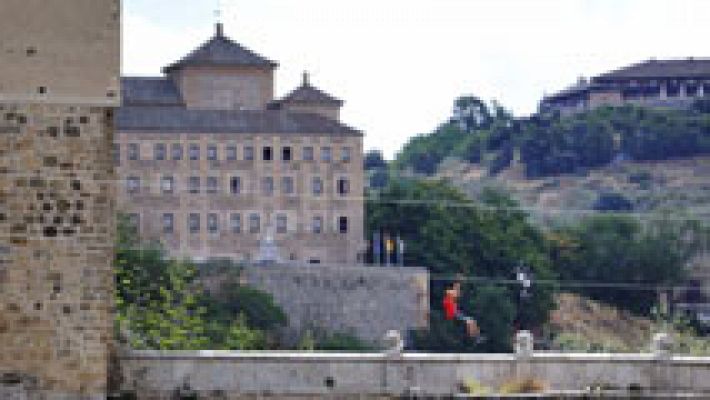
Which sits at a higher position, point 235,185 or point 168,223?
point 235,185

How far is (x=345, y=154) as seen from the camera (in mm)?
119125

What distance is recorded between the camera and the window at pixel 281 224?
117750mm

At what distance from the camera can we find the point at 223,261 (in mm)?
99250

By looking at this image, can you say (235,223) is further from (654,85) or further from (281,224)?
(654,85)

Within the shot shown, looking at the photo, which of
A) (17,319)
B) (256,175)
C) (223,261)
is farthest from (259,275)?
(17,319)

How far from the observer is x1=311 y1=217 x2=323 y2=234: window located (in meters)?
118

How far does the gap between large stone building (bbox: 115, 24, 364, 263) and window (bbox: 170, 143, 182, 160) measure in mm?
40

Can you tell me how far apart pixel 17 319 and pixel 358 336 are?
74019 millimetres

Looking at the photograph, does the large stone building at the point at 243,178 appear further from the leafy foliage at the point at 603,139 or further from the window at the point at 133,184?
the leafy foliage at the point at 603,139

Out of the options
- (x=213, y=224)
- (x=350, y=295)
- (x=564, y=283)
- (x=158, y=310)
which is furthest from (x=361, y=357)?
(x=213, y=224)

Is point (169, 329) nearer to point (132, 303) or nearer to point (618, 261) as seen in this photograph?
point (132, 303)

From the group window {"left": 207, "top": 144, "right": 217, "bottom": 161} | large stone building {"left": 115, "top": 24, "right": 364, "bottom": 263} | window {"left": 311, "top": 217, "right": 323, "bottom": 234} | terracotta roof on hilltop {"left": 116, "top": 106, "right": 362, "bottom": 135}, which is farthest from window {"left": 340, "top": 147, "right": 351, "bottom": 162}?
window {"left": 207, "top": 144, "right": 217, "bottom": 161}

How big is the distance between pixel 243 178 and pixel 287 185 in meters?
1.95

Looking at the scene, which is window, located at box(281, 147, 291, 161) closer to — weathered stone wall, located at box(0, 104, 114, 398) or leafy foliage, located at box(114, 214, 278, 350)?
leafy foliage, located at box(114, 214, 278, 350)
